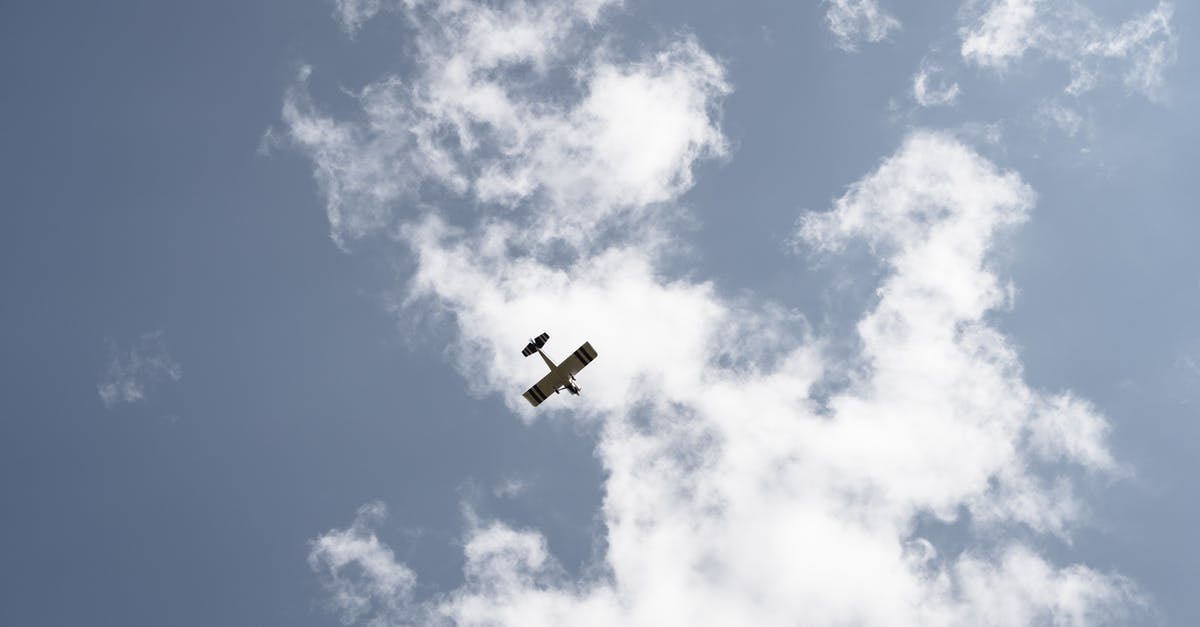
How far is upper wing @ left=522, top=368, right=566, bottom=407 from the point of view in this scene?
8675 centimetres

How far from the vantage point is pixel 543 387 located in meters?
87.1

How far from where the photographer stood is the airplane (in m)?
85.7

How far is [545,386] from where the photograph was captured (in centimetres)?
8712

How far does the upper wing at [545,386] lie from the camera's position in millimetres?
86750

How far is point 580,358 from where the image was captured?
3378 inches

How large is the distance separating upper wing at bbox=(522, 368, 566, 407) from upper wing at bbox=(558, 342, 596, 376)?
2.38ft

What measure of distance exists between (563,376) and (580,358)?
7.84 feet

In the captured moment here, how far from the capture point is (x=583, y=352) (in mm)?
85562

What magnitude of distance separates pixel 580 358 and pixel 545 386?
13.4 ft

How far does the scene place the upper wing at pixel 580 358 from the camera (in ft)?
281

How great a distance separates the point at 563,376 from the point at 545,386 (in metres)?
1.78

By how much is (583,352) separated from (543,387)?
482 centimetres

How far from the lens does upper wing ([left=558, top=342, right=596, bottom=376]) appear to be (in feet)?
281
